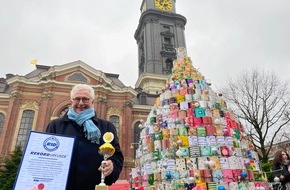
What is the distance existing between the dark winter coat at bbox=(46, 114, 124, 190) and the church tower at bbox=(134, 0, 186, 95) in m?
28.9

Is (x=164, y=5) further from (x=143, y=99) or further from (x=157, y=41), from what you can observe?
(x=143, y=99)

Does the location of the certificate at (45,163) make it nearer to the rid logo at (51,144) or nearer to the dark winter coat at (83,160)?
the rid logo at (51,144)

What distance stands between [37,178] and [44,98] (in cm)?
2114

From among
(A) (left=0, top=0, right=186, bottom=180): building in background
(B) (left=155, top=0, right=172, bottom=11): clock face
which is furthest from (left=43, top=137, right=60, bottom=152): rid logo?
(B) (left=155, top=0, right=172, bottom=11): clock face

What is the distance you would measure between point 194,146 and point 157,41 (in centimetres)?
3239

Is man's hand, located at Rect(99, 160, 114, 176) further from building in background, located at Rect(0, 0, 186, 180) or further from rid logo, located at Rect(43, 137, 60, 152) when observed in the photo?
building in background, located at Rect(0, 0, 186, 180)

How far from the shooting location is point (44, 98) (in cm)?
2141

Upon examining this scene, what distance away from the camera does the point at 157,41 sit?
3800 cm

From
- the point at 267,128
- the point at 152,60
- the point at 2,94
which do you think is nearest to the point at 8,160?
the point at 2,94

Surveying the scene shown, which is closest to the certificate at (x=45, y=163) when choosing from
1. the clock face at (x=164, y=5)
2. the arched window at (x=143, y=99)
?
A: the arched window at (x=143, y=99)

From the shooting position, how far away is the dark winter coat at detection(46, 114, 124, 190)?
8.02 feet

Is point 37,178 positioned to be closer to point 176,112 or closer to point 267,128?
point 176,112

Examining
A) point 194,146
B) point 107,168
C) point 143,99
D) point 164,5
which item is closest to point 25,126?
point 143,99

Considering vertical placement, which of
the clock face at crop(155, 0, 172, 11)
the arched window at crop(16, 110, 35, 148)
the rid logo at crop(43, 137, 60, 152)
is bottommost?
the rid logo at crop(43, 137, 60, 152)
